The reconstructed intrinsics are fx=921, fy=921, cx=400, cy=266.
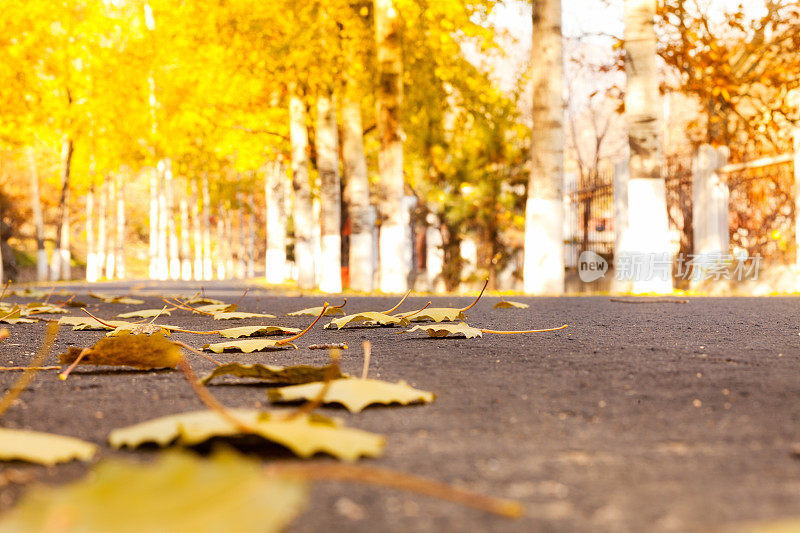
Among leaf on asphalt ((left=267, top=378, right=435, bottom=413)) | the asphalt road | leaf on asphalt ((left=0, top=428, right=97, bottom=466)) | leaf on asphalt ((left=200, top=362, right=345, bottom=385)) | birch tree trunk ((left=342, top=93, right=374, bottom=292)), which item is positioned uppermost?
birch tree trunk ((left=342, top=93, right=374, bottom=292))

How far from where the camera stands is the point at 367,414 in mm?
1992

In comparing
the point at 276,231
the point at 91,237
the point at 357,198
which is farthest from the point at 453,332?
the point at 91,237

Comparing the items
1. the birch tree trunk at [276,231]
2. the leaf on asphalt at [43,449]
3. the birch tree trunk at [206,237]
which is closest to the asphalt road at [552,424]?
the leaf on asphalt at [43,449]

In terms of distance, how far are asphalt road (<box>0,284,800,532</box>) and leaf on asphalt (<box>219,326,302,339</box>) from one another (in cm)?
23

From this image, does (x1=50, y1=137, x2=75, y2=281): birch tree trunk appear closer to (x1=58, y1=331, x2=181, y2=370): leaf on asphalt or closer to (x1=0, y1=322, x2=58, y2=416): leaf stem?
(x1=0, y1=322, x2=58, y2=416): leaf stem

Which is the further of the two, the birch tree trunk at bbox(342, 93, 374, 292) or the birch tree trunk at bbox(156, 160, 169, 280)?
the birch tree trunk at bbox(156, 160, 169, 280)

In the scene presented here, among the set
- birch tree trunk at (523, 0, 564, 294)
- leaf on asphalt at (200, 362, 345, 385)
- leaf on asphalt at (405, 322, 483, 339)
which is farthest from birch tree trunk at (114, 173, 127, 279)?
leaf on asphalt at (200, 362, 345, 385)

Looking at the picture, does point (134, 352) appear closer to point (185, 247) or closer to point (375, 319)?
point (375, 319)

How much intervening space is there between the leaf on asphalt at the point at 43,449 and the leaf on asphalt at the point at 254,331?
2019 mm

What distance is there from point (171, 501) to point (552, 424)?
100 centimetres

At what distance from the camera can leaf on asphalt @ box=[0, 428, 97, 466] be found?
1494 millimetres

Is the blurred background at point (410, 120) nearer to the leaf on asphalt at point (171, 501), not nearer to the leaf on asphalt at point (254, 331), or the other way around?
the leaf on asphalt at point (254, 331)

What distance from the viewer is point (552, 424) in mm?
1869

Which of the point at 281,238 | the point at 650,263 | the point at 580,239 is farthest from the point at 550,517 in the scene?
the point at 281,238
